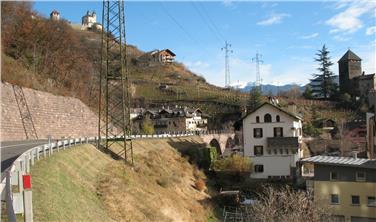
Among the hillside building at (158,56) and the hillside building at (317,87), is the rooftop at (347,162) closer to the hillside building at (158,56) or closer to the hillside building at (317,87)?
the hillside building at (317,87)

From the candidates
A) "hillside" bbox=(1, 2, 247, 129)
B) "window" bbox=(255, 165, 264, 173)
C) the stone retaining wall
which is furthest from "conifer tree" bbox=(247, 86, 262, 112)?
the stone retaining wall

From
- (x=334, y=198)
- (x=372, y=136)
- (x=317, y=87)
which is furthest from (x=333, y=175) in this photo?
(x=317, y=87)

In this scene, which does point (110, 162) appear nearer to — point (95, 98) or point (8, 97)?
point (8, 97)

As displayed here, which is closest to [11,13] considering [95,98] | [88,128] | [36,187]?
[95,98]

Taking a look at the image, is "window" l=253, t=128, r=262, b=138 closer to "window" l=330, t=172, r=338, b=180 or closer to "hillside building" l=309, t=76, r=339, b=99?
"window" l=330, t=172, r=338, b=180

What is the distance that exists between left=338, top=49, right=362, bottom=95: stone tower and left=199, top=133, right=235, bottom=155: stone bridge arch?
54.3 metres

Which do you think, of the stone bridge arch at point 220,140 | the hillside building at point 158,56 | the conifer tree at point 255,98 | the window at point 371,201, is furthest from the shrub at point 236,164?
the hillside building at point 158,56

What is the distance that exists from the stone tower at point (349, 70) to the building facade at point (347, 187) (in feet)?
311

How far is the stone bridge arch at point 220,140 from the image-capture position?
7177 cm

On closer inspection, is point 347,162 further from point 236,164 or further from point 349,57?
point 349,57

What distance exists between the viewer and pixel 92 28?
19588cm

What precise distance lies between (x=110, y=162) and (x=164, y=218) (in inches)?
340

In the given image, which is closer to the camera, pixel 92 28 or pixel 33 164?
pixel 33 164

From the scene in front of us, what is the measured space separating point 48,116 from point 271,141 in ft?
87.9
